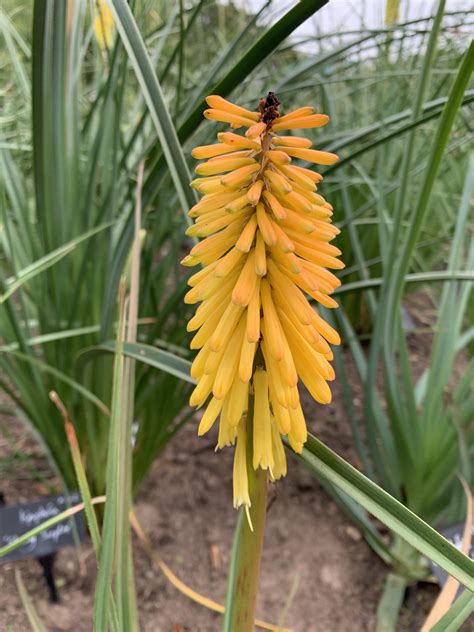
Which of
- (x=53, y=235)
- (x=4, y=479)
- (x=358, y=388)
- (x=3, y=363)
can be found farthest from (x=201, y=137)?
(x=358, y=388)

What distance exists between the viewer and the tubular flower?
1.27 feet

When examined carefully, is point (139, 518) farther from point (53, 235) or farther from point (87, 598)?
point (53, 235)

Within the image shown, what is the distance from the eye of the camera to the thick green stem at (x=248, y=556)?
44 centimetres

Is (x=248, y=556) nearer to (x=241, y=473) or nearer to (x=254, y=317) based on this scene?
(x=241, y=473)

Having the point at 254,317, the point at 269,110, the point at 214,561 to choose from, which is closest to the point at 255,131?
the point at 269,110

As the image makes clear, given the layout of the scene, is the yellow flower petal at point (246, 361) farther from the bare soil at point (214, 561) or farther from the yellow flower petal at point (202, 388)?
the bare soil at point (214, 561)

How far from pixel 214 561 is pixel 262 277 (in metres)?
0.75

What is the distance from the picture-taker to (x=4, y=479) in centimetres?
107

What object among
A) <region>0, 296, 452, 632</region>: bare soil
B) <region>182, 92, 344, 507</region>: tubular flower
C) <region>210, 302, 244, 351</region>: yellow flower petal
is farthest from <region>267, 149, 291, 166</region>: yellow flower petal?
<region>0, 296, 452, 632</region>: bare soil

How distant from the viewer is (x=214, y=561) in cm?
101

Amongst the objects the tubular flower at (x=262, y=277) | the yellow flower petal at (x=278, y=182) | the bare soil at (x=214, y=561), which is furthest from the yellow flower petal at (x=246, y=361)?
the bare soil at (x=214, y=561)

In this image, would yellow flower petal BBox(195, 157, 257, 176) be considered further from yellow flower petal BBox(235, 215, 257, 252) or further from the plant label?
the plant label

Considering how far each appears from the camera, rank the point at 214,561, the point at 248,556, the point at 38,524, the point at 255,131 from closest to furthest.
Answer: the point at 255,131 → the point at 248,556 → the point at 38,524 → the point at 214,561

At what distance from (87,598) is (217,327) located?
0.70 metres
